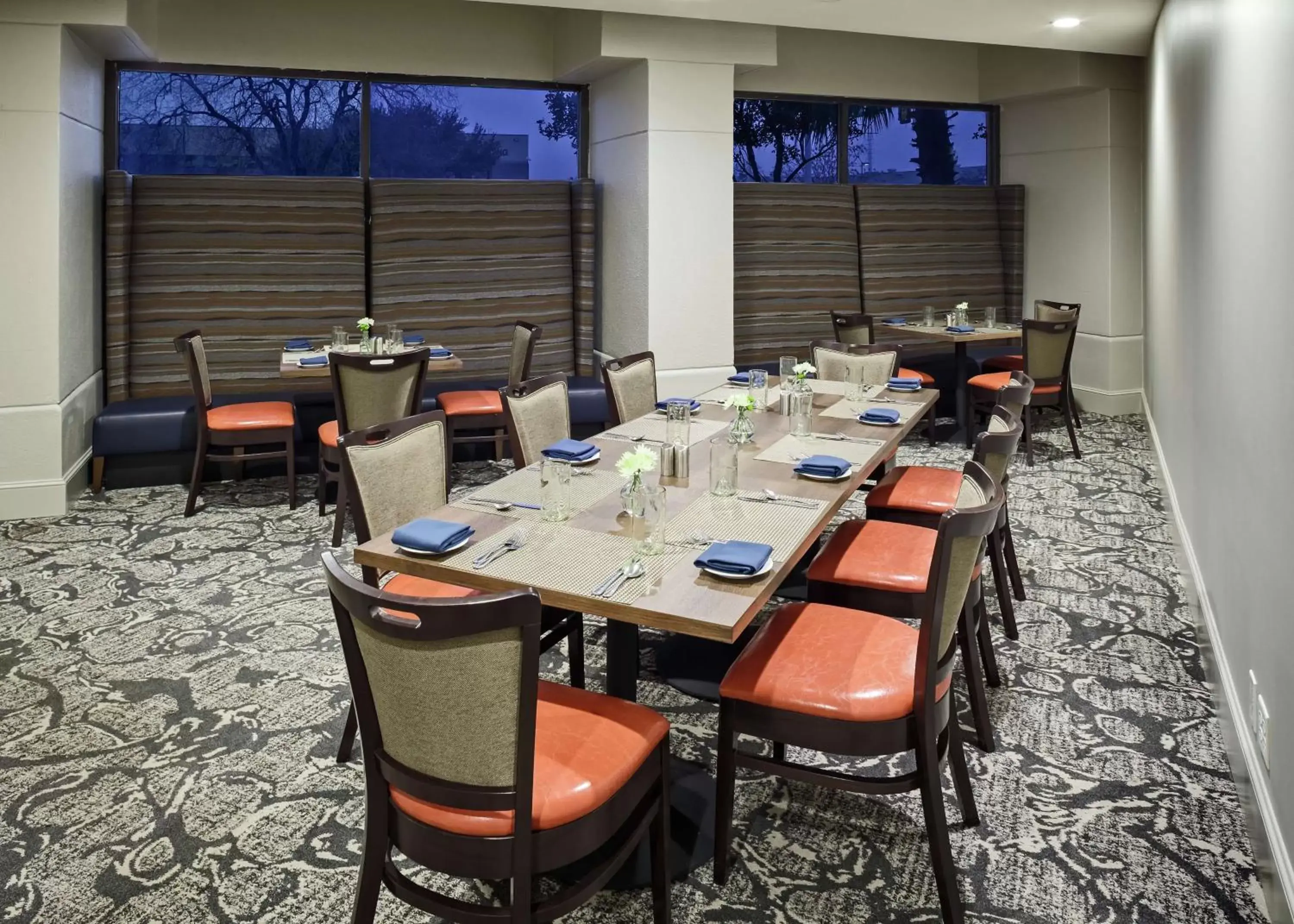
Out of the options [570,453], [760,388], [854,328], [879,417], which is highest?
[854,328]

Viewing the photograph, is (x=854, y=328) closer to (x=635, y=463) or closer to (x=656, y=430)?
(x=656, y=430)

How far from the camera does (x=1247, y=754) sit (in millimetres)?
2662

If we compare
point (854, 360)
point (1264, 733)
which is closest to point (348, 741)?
point (1264, 733)

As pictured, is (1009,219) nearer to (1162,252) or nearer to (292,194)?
(1162,252)

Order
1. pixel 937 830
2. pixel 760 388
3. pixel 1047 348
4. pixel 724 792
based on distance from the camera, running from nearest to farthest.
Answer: pixel 937 830 < pixel 724 792 < pixel 760 388 < pixel 1047 348

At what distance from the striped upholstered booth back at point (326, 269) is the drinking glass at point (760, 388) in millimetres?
3107

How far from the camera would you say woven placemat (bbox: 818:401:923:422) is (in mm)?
4172

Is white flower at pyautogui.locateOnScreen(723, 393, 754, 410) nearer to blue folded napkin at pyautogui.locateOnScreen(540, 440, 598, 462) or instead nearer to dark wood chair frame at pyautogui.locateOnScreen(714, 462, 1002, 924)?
blue folded napkin at pyautogui.locateOnScreen(540, 440, 598, 462)

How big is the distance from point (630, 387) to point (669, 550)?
2354 millimetres

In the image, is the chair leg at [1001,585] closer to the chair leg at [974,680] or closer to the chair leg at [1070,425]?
the chair leg at [974,680]

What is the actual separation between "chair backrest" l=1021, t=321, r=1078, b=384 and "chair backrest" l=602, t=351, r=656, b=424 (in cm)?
289

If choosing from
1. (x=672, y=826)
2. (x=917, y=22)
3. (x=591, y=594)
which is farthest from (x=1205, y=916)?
(x=917, y=22)

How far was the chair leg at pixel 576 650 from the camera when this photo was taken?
3.18 metres

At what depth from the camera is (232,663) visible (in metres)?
3.62
